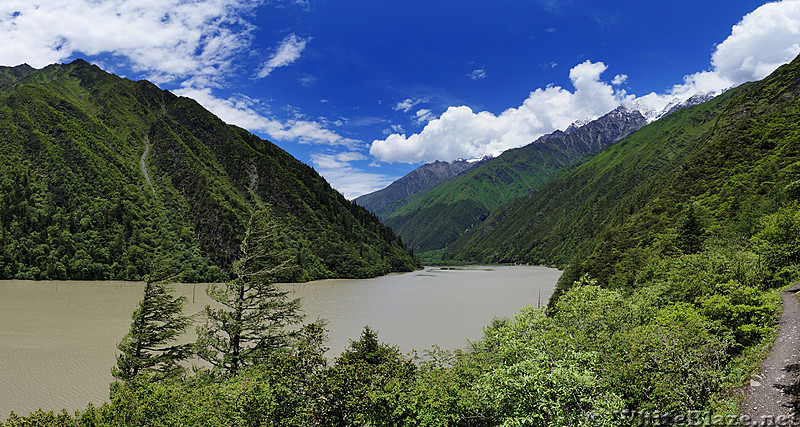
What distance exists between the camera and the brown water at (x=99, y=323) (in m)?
29.0

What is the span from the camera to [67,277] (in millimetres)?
95000

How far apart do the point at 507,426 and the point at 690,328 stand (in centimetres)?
910

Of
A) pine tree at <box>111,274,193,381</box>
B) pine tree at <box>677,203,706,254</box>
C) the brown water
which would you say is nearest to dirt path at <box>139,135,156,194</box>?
the brown water

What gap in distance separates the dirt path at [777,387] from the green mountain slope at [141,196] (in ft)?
362

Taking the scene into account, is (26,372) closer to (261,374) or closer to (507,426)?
(261,374)

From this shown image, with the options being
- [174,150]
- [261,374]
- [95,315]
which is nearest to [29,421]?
[261,374]

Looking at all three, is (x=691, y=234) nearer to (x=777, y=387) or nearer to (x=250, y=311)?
(x=777, y=387)

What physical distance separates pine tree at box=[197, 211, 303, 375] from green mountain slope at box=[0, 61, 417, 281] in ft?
299

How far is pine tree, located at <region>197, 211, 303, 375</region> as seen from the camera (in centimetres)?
2005

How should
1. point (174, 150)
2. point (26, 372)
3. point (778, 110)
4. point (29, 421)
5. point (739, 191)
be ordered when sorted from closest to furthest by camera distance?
point (29, 421) < point (26, 372) < point (739, 191) < point (778, 110) < point (174, 150)

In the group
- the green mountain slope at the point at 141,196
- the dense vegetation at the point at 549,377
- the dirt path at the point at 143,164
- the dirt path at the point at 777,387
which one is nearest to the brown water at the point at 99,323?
the green mountain slope at the point at 141,196

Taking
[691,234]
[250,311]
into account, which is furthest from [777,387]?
[691,234]

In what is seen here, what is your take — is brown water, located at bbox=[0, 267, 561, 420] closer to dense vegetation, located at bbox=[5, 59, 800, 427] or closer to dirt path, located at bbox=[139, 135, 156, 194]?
dense vegetation, located at bbox=[5, 59, 800, 427]

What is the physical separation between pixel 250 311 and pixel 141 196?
13594cm
